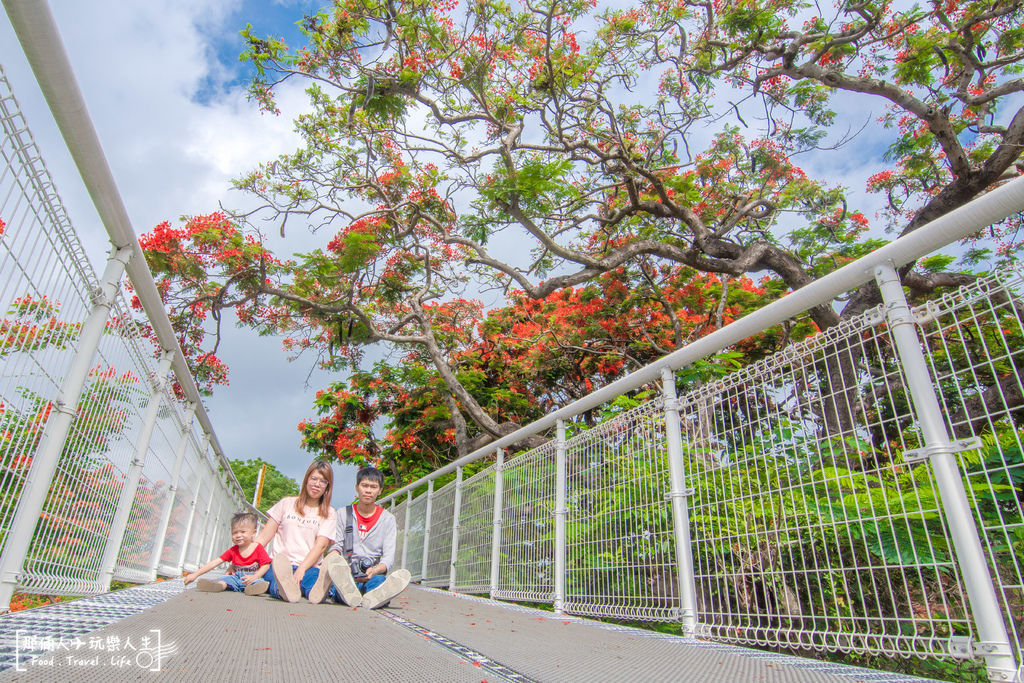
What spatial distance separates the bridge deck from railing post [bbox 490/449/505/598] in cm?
225

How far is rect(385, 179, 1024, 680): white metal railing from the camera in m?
1.70

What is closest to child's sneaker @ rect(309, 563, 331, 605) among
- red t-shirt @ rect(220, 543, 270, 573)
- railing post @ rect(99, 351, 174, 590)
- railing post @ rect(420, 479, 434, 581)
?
red t-shirt @ rect(220, 543, 270, 573)

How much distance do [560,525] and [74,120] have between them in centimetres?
334

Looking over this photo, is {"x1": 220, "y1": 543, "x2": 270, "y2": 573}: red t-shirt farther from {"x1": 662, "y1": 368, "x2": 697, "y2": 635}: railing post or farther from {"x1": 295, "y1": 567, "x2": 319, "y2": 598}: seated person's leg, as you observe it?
{"x1": 662, "y1": 368, "x2": 697, "y2": 635}: railing post

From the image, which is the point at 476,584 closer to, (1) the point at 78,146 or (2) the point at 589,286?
(1) the point at 78,146

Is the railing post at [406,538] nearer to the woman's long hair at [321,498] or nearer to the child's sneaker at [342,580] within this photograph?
the woman's long hair at [321,498]

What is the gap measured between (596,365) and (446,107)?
5.08m

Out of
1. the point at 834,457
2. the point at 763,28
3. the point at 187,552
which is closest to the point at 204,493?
the point at 187,552

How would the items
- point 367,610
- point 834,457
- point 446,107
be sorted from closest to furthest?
point 834,457 → point 367,610 → point 446,107

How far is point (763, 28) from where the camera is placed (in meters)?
6.66

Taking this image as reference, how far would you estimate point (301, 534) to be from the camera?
371 centimetres

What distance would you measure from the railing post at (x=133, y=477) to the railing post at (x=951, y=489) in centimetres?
399

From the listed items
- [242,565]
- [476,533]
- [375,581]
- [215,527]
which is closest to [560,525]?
[375,581]

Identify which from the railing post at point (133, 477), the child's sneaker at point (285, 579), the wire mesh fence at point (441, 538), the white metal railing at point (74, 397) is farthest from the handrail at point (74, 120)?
the wire mesh fence at point (441, 538)
